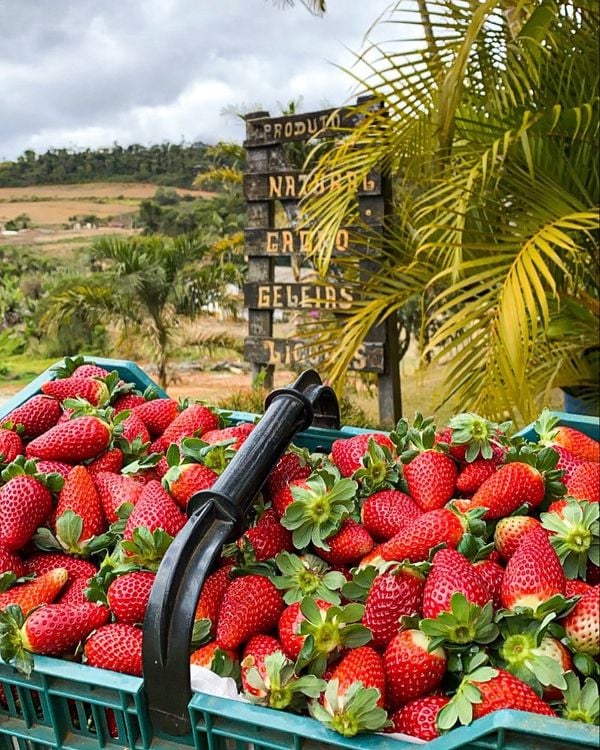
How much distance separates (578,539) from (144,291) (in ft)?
17.5

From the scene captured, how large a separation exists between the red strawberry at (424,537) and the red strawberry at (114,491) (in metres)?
0.35

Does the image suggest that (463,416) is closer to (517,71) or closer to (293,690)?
(293,690)

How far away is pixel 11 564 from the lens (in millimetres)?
972

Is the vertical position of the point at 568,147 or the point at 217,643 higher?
the point at 568,147

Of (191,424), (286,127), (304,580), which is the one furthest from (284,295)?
(304,580)

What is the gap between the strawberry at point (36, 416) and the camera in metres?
Answer: 1.28

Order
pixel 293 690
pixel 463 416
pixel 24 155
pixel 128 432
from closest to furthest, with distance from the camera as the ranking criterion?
1. pixel 293 690
2. pixel 463 416
3. pixel 128 432
4. pixel 24 155

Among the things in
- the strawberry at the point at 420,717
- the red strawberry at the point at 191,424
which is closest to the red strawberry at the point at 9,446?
the red strawberry at the point at 191,424

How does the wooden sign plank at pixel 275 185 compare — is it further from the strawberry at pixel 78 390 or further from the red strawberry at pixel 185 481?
the red strawberry at pixel 185 481

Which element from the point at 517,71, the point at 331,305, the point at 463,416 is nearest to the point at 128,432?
the point at 463,416

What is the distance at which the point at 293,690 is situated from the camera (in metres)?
0.73

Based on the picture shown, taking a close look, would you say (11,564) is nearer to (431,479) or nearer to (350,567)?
(350,567)

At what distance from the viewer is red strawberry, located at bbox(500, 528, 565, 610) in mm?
774

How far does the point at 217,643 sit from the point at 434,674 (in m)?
0.23
